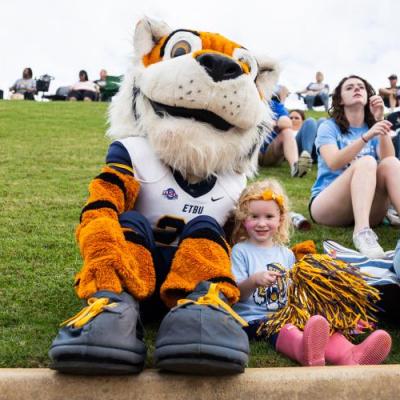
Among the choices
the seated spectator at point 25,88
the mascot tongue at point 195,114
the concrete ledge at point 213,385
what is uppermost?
the mascot tongue at point 195,114

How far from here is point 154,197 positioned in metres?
2.36

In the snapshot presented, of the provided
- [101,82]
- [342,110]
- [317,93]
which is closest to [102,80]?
[101,82]

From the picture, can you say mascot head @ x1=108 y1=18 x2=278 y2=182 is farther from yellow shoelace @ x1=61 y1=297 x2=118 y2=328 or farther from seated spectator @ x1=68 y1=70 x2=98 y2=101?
seated spectator @ x1=68 y1=70 x2=98 y2=101

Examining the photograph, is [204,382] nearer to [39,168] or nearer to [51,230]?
[51,230]

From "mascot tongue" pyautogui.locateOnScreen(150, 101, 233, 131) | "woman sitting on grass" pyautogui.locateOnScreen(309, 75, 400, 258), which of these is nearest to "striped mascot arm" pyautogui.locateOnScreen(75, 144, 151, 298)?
"mascot tongue" pyautogui.locateOnScreen(150, 101, 233, 131)

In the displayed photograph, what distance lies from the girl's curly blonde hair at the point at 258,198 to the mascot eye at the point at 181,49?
62 cm

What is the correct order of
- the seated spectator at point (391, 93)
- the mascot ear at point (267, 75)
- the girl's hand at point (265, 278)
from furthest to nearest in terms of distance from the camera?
the seated spectator at point (391, 93) → the mascot ear at point (267, 75) → the girl's hand at point (265, 278)

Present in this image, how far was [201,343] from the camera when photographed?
1.62 m

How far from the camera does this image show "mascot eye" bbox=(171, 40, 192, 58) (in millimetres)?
2398

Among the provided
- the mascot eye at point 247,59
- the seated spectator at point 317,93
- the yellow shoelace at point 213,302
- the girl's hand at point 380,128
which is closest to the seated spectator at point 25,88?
the seated spectator at point 317,93

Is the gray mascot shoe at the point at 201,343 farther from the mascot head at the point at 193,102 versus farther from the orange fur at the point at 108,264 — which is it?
the mascot head at the point at 193,102

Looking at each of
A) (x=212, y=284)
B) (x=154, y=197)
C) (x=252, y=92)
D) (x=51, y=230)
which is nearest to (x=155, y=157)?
(x=154, y=197)

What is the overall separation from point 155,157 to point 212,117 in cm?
27

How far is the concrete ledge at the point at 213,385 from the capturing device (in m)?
1.63
